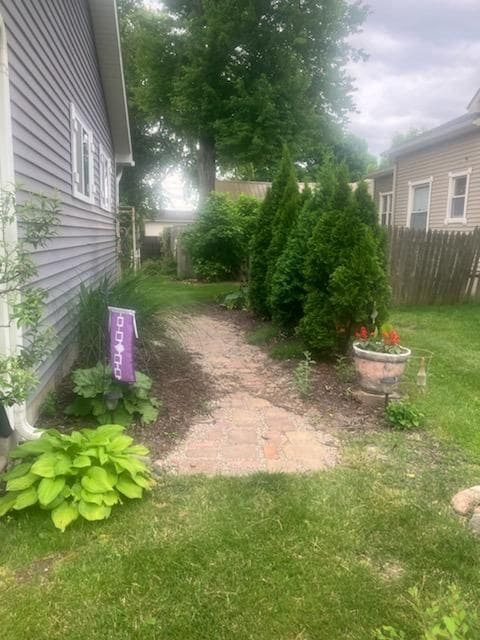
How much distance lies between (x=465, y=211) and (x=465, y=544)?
412 inches

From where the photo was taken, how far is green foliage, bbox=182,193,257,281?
13102mm

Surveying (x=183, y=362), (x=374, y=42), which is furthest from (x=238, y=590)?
(x=374, y=42)

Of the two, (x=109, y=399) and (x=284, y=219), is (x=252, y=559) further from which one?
(x=284, y=219)

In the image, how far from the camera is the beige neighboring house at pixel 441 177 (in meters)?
11.0

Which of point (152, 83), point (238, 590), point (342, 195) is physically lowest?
point (238, 590)

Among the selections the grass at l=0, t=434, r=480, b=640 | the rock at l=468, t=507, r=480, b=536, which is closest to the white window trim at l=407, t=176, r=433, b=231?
the grass at l=0, t=434, r=480, b=640

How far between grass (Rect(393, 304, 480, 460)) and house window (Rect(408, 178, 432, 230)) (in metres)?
4.74

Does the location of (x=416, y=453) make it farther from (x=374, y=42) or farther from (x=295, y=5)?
(x=374, y=42)

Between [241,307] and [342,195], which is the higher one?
[342,195]

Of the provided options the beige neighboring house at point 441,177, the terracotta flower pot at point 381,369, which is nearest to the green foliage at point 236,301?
the terracotta flower pot at point 381,369

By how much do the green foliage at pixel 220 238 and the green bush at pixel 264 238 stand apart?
406cm

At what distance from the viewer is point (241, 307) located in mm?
9781

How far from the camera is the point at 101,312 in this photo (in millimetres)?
4441

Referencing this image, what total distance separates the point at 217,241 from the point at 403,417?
1015 centimetres
